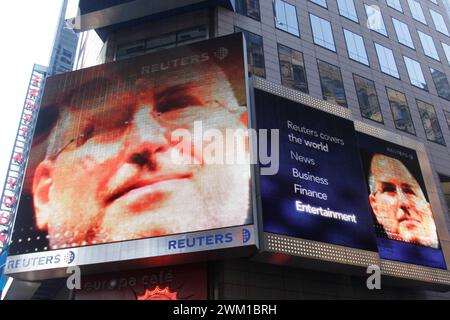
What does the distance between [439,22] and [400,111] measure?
16.0 meters

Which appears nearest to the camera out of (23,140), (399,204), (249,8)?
(399,204)

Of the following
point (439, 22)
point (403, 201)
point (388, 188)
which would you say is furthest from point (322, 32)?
point (439, 22)

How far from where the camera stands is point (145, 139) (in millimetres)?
18406

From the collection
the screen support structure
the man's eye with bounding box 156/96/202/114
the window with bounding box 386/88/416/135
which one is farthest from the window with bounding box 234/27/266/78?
the screen support structure

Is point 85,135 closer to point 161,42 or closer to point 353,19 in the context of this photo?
point 161,42

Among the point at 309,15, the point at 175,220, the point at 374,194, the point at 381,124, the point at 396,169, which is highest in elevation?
the point at 309,15

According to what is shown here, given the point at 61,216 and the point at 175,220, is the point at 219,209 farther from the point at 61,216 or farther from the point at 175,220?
the point at 61,216

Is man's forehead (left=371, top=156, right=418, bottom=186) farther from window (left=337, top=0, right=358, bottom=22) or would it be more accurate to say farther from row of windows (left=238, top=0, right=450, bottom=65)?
window (left=337, top=0, right=358, bottom=22)

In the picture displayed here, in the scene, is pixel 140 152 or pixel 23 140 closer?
pixel 140 152

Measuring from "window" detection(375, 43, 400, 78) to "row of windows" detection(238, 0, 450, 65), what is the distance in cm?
164

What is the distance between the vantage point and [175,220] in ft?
52.6

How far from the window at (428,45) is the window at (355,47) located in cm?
833
